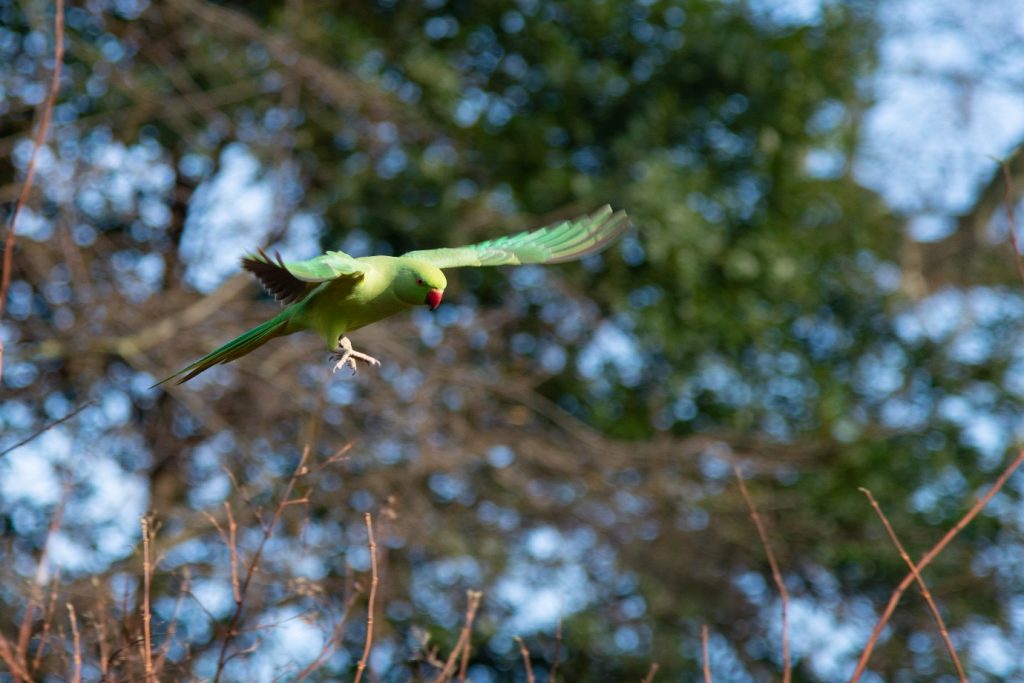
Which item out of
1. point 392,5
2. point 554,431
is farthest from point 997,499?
point 392,5

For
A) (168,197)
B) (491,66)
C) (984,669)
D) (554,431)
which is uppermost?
(491,66)

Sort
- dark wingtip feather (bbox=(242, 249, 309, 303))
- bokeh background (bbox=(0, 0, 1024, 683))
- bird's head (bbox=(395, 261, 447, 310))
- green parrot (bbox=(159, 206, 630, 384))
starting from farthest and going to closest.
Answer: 1. bokeh background (bbox=(0, 0, 1024, 683))
2. bird's head (bbox=(395, 261, 447, 310))
3. green parrot (bbox=(159, 206, 630, 384))
4. dark wingtip feather (bbox=(242, 249, 309, 303))

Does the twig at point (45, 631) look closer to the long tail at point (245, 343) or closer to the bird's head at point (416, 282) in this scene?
the long tail at point (245, 343)

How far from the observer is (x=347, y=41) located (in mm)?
7891

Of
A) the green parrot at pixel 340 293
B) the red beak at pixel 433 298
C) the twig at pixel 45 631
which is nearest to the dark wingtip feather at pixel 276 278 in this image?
the green parrot at pixel 340 293

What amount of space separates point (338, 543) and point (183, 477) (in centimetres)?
104

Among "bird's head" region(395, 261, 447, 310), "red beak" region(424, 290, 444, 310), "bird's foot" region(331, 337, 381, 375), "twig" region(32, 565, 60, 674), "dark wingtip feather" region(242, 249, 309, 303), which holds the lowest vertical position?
"twig" region(32, 565, 60, 674)

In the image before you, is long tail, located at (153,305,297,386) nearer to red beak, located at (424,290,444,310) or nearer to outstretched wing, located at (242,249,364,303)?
outstretched wing, located at (242,249,364,303)

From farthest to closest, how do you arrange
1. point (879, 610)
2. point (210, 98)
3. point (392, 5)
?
point (879, 610) < point (392, 5) < point (210, 98)

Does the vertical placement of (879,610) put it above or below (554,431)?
below

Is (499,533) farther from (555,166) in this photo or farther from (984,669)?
(984,669)

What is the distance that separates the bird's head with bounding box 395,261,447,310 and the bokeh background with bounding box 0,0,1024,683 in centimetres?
362

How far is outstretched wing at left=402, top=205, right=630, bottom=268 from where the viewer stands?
3203 millimetres

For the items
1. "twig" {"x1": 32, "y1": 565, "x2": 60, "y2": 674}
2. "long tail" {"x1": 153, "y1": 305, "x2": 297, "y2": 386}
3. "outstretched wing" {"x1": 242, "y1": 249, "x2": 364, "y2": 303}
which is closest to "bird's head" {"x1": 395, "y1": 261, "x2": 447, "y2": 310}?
"outstretched wing" {"x1": 242, "y1": 249, "x2": 364, "y2": 303}
